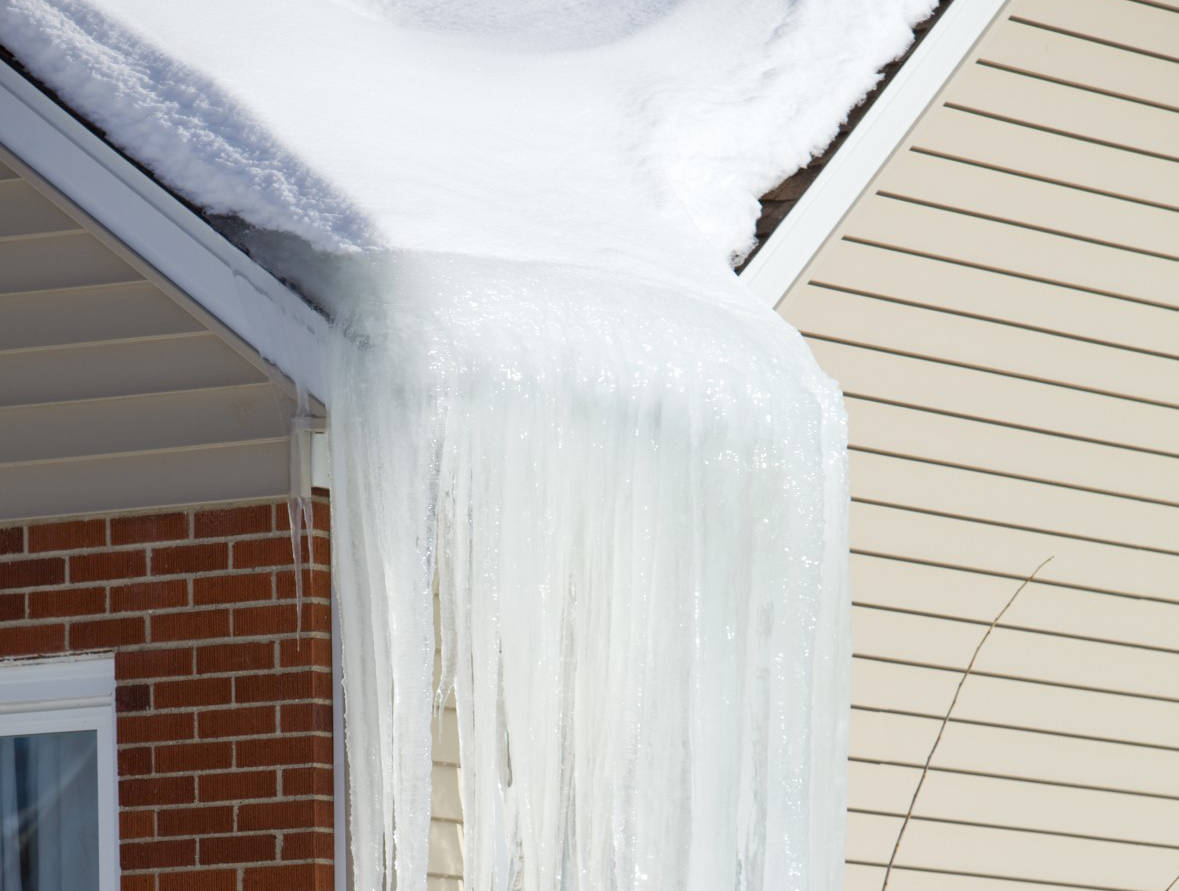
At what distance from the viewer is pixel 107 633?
404cm

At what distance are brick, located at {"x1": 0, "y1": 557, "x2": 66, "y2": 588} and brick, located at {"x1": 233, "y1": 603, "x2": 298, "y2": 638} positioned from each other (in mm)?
435

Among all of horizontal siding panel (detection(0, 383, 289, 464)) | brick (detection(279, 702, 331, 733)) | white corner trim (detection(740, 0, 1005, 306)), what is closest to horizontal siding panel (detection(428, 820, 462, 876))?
brick (detection(279, 702, 331, 733))

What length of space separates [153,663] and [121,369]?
62 centimetres

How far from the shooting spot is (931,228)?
212 inches

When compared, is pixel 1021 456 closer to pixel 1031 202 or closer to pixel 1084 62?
pixel 1031 202

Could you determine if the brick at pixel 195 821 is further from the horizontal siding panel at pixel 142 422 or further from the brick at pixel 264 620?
the horizontal siding panel at pixel 142 422

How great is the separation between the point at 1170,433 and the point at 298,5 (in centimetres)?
281

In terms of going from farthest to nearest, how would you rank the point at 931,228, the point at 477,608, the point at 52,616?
1. the point at 931,228
2. the point at 52,616
3. the point at 477,608

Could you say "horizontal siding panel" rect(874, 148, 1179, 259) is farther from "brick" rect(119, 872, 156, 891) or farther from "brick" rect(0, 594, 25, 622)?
"brick" rect(119, 872, 156, 891)

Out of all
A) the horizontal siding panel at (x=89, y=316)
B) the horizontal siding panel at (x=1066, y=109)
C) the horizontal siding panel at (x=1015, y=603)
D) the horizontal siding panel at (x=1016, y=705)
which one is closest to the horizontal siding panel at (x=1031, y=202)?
the horizontal siding panel at (x=1066, y=109)

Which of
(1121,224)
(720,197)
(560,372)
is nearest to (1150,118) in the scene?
(1121,224)

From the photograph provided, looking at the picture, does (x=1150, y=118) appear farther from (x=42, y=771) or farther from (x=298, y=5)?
(x=42, y=771)

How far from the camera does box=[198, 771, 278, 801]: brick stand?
3.87 m

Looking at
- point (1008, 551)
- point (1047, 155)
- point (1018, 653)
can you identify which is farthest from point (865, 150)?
point (1018, 653)
